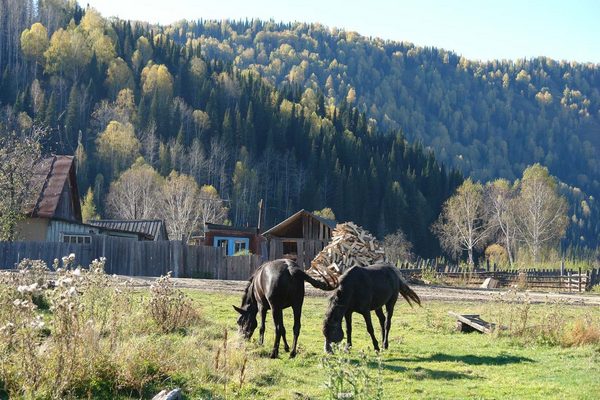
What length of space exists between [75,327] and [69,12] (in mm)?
161942

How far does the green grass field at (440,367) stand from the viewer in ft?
31.9

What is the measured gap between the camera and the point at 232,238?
5625 cm

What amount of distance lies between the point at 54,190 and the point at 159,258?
783 centimetres

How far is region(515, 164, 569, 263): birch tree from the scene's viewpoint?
3347 inches

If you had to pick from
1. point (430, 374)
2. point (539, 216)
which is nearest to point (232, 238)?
point (539, 216)

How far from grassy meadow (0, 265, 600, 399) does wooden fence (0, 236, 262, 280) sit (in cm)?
2399

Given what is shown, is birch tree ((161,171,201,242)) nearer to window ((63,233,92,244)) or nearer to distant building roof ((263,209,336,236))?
distant building roof ((263,209,336,236))

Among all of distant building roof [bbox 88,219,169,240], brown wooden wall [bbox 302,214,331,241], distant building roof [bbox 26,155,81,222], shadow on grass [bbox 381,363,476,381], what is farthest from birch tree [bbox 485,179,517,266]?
shadow on grass [bbox 381,363,476,381]

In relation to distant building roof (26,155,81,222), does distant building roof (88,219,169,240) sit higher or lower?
lower

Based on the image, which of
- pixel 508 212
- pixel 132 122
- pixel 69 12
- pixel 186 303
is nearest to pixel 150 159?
pixel 132 122

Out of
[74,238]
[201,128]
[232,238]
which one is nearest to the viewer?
[74,238]

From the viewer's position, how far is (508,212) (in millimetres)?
90938

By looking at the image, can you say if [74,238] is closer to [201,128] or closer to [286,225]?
[286,225]

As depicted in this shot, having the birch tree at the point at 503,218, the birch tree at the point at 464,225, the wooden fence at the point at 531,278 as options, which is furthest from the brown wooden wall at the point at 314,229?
the birch tree at the point at 503,218
